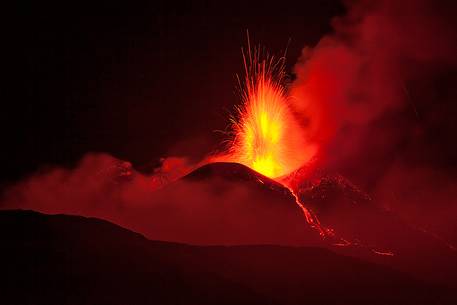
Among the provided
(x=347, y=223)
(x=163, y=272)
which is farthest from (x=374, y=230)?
(x=163, y=272)

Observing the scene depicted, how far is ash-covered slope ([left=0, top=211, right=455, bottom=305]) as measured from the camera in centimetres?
1686

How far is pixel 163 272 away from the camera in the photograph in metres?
18.6

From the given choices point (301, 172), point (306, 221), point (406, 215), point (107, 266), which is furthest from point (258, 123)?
point (107, 266)

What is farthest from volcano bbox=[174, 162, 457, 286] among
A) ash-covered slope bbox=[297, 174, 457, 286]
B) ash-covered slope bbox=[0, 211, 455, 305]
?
ash-covered slope bbox=[0, 211, 455, 305]

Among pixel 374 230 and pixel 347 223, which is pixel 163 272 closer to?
pixel 347 223

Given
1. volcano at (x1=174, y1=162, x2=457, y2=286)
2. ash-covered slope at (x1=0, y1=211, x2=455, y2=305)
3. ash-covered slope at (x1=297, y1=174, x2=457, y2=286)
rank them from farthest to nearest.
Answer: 1. volcano at (x1=174, y1=162, x2=457, y2=286)
2. ash-covered slope at (x1=297, y1=174, x2=457, y2=286)
3. ash-covered slope at (x1=0, y1=211, x2=455, y2=305)

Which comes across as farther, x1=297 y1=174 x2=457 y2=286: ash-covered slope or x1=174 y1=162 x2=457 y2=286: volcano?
x1=174 y1=162 x2=457 y2=286: volcano

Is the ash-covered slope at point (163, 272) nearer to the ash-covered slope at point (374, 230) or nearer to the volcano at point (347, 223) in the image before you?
the volcano at point (347, 223)

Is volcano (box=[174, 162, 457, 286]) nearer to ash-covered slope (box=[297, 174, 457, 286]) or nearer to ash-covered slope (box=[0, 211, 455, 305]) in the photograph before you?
ash-covered slope (box=[297, 174, 457, 286])

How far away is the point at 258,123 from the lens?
97.2ft

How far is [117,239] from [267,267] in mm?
5312

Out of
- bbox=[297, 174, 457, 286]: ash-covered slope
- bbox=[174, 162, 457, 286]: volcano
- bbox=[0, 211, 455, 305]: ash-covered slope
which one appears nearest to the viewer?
bbox=[0, 211, 455, 305]: ash-covered slope

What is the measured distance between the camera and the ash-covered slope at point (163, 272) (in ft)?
55.3

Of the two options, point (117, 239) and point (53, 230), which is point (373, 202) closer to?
point (117, 239)
